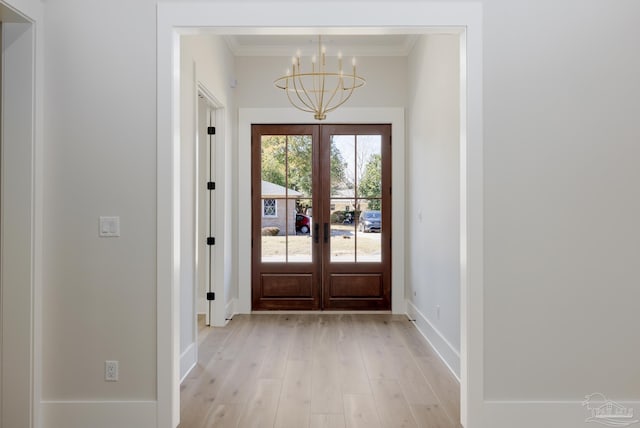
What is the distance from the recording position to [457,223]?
3760mm

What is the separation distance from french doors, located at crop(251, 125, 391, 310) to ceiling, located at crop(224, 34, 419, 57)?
86 cm

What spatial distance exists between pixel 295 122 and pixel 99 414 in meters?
3.84

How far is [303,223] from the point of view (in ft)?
19.3

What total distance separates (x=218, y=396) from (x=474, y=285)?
1790 mm

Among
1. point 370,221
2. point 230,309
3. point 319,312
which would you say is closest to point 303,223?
→ point 370,221

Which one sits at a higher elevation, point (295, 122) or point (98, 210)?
point (295, 122)

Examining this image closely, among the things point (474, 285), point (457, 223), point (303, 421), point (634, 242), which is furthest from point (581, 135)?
point (303, 421)

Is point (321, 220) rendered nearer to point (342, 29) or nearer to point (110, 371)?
point (342, 29)

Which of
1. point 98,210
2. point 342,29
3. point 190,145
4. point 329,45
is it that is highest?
point 329,45

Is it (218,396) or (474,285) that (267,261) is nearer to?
(218,396)

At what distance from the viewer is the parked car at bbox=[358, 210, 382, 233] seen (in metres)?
5.87

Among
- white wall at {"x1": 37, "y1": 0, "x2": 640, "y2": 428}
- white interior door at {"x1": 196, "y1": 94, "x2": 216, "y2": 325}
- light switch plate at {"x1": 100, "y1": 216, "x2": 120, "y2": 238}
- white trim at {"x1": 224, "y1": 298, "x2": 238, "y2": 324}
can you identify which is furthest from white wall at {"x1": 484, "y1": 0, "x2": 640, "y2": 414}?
white trim at {"x1": 224, "y1": 298, "x2": 238, "y2": 324}

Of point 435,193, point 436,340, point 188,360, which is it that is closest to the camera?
point 188,360

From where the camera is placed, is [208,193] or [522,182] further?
[208,193]
